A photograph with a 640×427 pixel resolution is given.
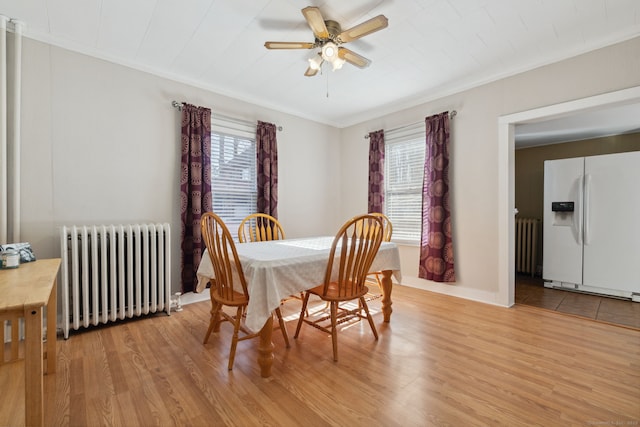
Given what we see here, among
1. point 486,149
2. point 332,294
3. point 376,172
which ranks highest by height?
point 486,149

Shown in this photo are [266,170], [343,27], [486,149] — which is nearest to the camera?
[343,27]

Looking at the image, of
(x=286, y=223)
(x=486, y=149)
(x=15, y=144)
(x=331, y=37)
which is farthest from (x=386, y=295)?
(x=15, y=144)

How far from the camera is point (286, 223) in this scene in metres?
3.88

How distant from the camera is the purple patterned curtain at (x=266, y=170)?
3.49 m

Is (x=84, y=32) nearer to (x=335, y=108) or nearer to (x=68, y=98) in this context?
(x=68, y=98)

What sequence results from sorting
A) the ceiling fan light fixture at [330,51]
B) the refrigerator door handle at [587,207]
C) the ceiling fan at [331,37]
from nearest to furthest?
the ceiling fan at [331,37], the ceiling fan light fixture at [330,51], the refrigerator door handle at [587,207]

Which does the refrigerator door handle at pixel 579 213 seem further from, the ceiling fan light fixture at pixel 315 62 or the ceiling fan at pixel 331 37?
the ceiling fan light fixture at pixel 315 62

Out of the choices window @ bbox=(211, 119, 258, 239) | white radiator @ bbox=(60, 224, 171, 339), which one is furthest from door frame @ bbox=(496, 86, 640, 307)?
white radiator @ bbox=(60, 224, 171, 339)

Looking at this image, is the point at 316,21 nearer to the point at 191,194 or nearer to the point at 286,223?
the point at 191,194

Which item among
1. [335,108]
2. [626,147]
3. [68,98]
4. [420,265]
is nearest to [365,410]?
[420,265]

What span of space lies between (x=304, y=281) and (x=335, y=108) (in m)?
2.87

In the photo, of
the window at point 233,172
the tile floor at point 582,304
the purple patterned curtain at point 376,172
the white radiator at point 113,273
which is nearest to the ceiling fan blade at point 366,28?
the window at point 233,172

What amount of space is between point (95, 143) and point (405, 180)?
11.2 feet

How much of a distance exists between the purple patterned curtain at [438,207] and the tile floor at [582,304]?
86cm
